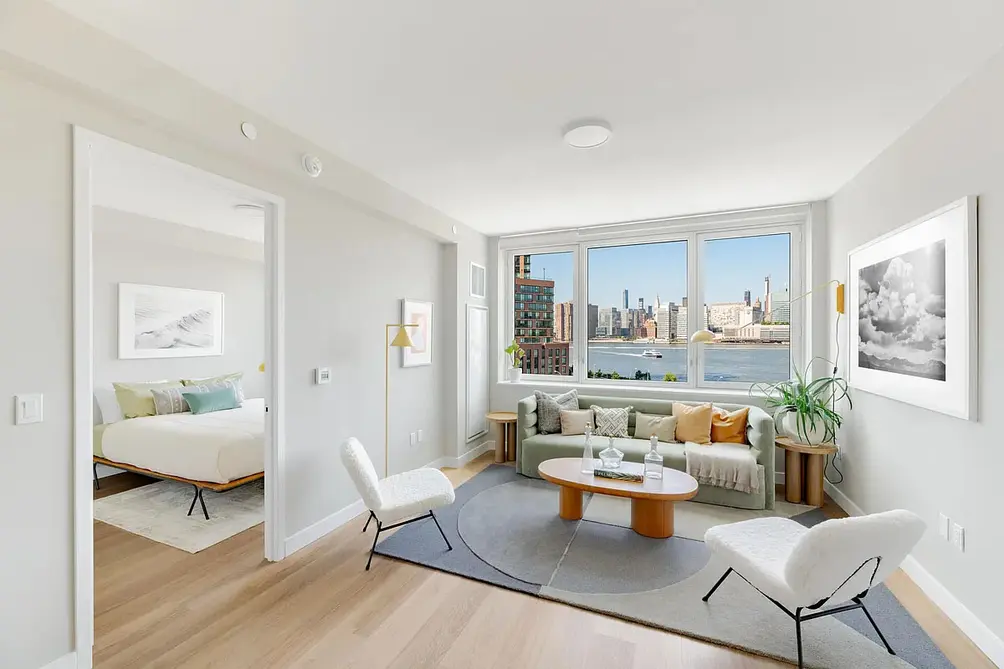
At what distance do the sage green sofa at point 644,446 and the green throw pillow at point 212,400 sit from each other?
3089mm

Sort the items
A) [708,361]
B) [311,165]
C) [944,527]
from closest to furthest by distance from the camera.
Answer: [944,527] → [311,165] → [708,361]

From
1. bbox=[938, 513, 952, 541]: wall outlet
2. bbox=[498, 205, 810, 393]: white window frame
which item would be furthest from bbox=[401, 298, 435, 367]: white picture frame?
bbox=[938, 513, 952, 541]: wall outlet

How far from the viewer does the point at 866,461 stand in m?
3.24

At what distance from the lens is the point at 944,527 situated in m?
2.33

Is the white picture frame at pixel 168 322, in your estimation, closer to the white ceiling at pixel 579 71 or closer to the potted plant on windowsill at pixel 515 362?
the white ceiling at pixel 579 71

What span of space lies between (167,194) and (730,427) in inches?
208

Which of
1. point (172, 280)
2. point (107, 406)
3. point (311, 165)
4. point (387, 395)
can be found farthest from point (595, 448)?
point (172, 280)

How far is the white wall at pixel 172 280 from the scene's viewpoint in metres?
4.39

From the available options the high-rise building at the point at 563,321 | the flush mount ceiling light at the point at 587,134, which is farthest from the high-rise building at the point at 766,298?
the flush mount ceiling light at the point at 587,134

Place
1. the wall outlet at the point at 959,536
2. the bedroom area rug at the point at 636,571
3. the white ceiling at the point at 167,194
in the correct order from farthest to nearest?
the white ceiling at the point at 167,194 < the wall outlet at the point at 959,536 < the bedroom area rug at the point at 636,571

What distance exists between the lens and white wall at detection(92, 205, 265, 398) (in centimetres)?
439

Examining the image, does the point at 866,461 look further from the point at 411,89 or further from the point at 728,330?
the point at 411,89

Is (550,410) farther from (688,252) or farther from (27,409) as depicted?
(27,409)

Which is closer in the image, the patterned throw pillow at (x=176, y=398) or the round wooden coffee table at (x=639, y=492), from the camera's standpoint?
the round wooden coffee table at (x=639, y=492)
